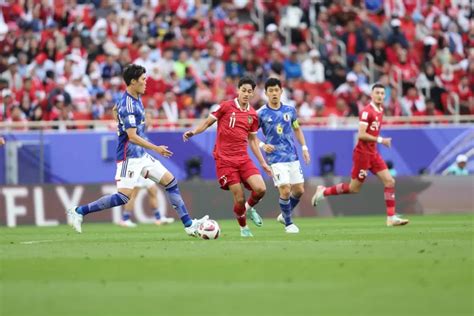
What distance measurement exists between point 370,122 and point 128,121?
19.1ft

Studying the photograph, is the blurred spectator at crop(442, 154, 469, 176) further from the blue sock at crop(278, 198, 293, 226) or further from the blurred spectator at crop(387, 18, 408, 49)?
the blue sock at crop(278, 198, 293, 226)

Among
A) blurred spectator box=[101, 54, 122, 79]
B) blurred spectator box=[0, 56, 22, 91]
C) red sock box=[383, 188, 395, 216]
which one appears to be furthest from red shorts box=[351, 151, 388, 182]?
blurred spectator box=[0, 56, 22, 91]

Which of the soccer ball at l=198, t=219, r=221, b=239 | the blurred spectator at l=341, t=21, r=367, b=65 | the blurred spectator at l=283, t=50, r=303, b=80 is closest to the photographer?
the soccer ball at l=198, t=219, r=221, b=239

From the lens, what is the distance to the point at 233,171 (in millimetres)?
18250

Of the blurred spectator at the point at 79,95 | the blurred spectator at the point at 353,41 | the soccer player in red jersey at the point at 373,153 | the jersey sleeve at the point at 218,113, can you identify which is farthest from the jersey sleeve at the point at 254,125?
the blurred spectator at the point at 353,41

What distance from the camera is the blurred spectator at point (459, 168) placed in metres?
29.0

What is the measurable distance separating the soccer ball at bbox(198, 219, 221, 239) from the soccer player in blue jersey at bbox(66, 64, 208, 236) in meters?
0.07

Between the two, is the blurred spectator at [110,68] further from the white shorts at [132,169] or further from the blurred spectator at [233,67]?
the white shorts at [132,169]

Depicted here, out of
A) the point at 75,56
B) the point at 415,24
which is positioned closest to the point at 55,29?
the point at 75,56

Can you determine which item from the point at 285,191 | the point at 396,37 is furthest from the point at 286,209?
the point at 396,37

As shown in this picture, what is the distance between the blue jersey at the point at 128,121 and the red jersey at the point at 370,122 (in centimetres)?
Answer: 527

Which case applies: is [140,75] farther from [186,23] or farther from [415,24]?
[415,24]

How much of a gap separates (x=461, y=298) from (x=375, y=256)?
3.92 meters

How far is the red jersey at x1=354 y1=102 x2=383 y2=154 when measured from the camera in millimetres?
21797
